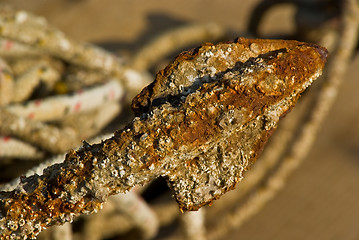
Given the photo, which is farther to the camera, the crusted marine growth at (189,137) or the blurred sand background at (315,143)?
the blurred sand background at (315,143)

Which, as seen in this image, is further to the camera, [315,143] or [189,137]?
[315,143]

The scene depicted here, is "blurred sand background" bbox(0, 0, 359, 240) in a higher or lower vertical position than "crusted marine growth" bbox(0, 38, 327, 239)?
higher

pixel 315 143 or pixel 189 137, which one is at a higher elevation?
pixel 315 143

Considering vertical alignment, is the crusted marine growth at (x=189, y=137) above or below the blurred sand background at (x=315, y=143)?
below

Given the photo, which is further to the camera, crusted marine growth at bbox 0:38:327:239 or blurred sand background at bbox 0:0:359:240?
blurred sand background at bbox 0:0:359:240

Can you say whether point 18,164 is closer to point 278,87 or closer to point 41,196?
point 41,196
